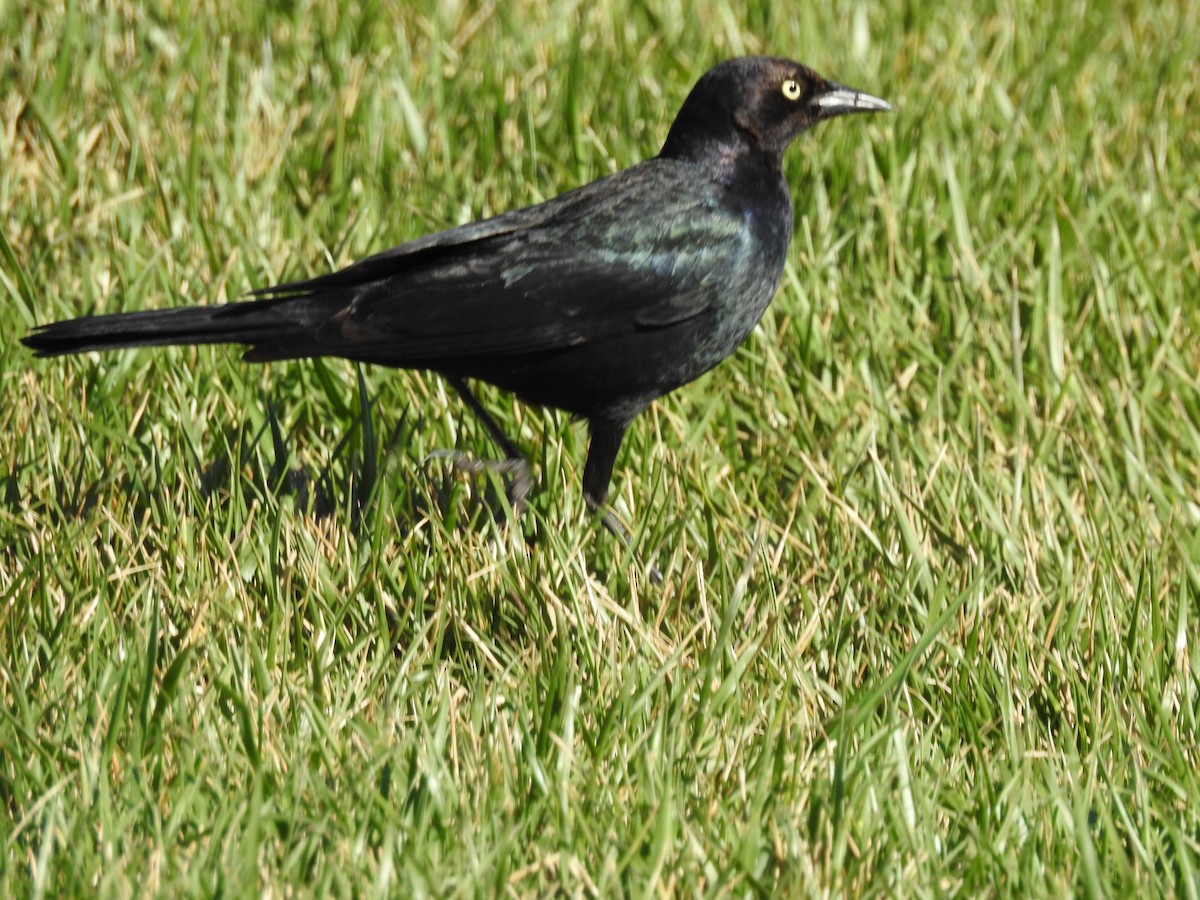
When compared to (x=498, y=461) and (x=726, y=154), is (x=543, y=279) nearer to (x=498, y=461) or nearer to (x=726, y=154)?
(x=498, y=461)

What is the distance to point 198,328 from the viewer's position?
3715mm

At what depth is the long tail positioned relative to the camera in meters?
3.65

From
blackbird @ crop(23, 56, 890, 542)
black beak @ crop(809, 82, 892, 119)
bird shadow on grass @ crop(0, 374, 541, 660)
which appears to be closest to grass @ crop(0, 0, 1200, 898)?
bird shadow on grass @ crop(0, 374, 541, 660)

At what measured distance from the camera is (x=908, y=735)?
319 centimetres

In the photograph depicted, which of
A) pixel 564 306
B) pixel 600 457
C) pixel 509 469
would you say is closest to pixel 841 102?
pixel 564 306

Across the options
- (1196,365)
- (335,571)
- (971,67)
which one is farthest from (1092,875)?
(971,67)

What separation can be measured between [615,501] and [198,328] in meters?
1.10

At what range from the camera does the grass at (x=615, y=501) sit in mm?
2766

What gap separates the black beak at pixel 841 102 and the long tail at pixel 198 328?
139cm

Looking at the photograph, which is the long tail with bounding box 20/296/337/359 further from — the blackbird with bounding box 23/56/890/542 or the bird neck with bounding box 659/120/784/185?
the bird neck with bounding box 659/120/784/185

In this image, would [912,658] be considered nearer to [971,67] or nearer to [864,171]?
[864,171]

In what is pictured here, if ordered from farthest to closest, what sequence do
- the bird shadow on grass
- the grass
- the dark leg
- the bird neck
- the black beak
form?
the black beak → the bird neck → the dark leg → the bird shadow on grass → the grass

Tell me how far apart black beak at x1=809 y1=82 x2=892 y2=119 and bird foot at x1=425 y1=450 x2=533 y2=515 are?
3.95ft

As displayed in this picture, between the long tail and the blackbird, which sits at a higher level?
the long tail
